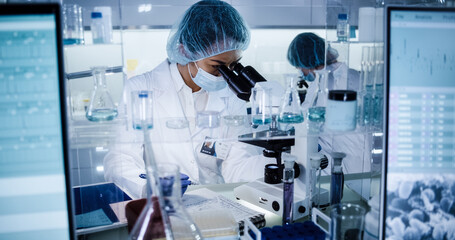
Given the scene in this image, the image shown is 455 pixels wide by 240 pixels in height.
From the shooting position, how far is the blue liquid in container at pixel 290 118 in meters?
1.33

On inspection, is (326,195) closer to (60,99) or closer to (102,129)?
(102,129)

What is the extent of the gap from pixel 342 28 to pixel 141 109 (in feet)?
2.49

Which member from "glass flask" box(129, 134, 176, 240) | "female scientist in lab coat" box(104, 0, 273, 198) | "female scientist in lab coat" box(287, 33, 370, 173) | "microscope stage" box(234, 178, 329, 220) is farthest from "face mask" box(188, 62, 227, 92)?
"glass flask" box(129, 134, 176, 240)

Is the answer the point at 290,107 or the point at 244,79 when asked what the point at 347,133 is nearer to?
the point at 290,107

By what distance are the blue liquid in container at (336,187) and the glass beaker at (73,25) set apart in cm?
97

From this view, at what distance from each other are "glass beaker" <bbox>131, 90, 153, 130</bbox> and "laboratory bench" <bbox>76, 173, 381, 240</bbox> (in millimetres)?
351

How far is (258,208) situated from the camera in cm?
145

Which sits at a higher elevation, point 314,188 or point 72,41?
point 72,41

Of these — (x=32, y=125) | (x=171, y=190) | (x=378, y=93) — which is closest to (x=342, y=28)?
(x=378, y=93)

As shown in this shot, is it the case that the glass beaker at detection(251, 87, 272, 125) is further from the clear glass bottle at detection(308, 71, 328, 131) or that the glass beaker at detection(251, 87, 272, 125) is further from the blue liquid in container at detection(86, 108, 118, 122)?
the blue liquid in container at detection(86, 108, 118, 122)

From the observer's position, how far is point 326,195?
1.49m

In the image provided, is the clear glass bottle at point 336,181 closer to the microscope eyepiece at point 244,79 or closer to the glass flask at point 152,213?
the microscope eyepiece at point 244,79

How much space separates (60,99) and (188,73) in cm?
198

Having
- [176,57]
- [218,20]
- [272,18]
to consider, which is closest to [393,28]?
[218,20]
